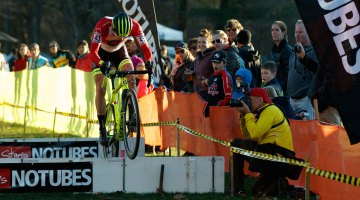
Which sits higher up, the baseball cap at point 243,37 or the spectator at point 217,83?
the baseball cap at point 243,37

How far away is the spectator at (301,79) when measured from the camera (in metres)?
12.1

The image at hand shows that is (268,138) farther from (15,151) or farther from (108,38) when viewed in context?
(15,151)

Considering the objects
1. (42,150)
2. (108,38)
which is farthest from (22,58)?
(108,38)

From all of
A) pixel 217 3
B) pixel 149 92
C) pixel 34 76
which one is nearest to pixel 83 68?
pixel 34 76

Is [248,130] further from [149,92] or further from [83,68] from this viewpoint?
[83,68]

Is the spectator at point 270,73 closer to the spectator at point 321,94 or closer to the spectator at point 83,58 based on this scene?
the spectator at point 321,94

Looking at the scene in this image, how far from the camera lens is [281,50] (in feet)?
44.4

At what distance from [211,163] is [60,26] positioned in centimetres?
6668

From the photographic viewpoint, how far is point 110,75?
1122 centimetres

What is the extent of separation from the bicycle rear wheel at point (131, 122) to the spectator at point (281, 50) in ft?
10.3

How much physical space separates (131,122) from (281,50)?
343 cm

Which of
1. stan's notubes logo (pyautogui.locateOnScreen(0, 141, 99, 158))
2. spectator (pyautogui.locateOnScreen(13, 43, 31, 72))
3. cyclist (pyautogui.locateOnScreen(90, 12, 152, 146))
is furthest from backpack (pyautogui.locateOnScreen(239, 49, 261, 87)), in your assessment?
spectator (pyautogui.locateOnScreen(13, 43, 31, 72))

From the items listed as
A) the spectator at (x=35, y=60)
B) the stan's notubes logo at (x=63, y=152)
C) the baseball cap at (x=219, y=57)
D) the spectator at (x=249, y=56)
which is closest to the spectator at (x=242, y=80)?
the baseball cap at (x=219, y=57)

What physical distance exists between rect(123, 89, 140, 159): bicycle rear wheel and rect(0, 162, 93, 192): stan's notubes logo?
1.99 feet
